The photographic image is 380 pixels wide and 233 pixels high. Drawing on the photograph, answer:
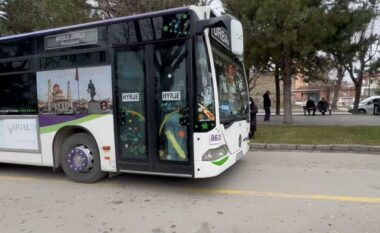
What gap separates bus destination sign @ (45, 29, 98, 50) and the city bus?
0.02 metres

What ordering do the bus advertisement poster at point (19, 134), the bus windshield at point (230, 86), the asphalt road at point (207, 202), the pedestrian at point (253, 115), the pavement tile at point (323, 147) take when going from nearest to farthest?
the asphalt road at point (207, 202)
the bus windshield at point (230, 86)
the bus advertisement poster at point (19, 134)
the pavement tile at point (323, 147)
the pedestrian at point (253, 115)

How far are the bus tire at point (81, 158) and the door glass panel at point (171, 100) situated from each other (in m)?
1.43

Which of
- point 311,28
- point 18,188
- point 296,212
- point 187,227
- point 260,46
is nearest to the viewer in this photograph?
point 187,227

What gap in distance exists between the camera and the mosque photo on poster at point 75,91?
554cm

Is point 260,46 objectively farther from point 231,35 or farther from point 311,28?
point 231,35

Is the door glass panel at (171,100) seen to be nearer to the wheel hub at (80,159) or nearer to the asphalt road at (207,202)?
the asphalt road at (207,202)

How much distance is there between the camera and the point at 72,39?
5777mm

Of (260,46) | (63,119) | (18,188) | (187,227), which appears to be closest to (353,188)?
(187,227)

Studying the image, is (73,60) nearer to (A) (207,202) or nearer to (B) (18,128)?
(B) (18,128)

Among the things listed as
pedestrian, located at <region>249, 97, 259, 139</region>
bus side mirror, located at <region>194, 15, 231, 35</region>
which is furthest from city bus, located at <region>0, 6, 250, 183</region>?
pedestrian, located at <region>249, 97, 259, 139</region>

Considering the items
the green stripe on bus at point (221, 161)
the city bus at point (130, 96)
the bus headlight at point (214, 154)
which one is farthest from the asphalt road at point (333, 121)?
the bus headlight at point (214, 154)

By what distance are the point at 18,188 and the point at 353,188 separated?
5.88 metres

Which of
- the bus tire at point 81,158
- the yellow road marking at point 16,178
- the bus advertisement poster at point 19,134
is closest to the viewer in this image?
the bus tire at point 81,158

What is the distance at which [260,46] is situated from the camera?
13062mm
